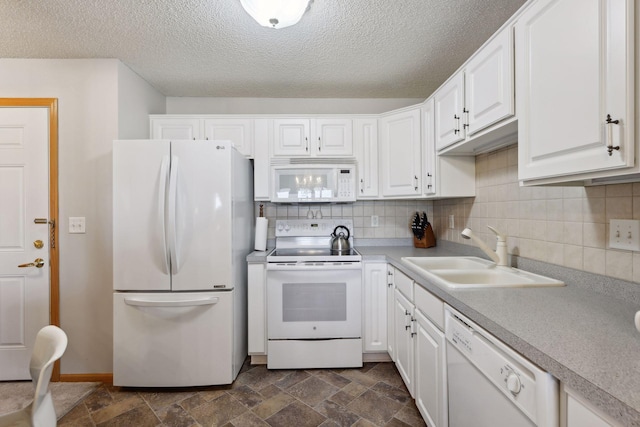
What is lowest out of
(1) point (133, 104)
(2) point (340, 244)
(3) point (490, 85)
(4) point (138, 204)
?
(2) point (340, 244)

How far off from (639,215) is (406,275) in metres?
1.05

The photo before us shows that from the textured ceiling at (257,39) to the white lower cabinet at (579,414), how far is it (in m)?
1.81

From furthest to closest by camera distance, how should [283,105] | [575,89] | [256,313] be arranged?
[283,105] < [256,313] < [575,89]

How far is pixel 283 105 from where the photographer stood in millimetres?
2713

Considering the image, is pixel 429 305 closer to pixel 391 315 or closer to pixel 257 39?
pixel 391 315

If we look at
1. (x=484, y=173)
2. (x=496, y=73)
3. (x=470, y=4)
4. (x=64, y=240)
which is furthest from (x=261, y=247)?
(x=470, y=4)

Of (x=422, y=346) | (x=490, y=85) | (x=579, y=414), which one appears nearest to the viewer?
(x=579, y=414)

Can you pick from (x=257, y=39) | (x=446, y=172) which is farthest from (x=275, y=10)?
(x=446, y=172)

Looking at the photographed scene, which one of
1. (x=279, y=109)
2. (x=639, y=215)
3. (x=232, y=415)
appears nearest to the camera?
(x=639, y=215)

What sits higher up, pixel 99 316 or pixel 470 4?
pixel 470 4

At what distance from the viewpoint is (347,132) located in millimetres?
2438

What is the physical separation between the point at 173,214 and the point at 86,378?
146cm

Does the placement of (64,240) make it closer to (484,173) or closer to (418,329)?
(418,329)

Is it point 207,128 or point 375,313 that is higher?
point 207,128
